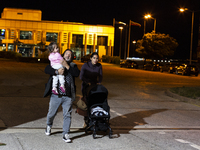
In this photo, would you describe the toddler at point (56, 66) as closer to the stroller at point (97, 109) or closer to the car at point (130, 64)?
the stroller at point (97, 109)

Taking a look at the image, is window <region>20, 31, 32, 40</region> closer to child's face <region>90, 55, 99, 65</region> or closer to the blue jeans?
child's face <region>90, 55, 99, 65</region>

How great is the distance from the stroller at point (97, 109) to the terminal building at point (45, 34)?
63747 mm

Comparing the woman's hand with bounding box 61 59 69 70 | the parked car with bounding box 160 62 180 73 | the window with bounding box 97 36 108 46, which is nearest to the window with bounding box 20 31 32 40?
the window with bounding box 97 36 108 46

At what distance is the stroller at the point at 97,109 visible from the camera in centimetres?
625

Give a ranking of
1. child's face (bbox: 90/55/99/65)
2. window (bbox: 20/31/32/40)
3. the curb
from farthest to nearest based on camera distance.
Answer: window (bbox: 20/31/32/40)
the curb
child's face (bbox: 90/55/99/65)

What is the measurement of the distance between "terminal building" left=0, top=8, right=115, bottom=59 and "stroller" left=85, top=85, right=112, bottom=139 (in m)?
63.7

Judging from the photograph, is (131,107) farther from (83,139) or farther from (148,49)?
(148,49)

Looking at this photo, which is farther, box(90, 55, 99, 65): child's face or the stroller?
box(90, 55, 99, 65): child's face

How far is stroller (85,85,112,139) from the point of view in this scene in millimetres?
6250

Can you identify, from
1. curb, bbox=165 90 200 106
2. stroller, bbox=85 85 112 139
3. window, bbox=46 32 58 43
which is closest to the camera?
stroller, bbox=85 85 112 139

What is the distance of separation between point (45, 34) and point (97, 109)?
228 ft

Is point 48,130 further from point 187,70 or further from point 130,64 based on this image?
point 130,64

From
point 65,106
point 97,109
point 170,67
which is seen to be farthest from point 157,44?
point 65,106


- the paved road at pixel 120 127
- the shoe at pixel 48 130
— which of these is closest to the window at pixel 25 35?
the paved road at pixel 120 127
